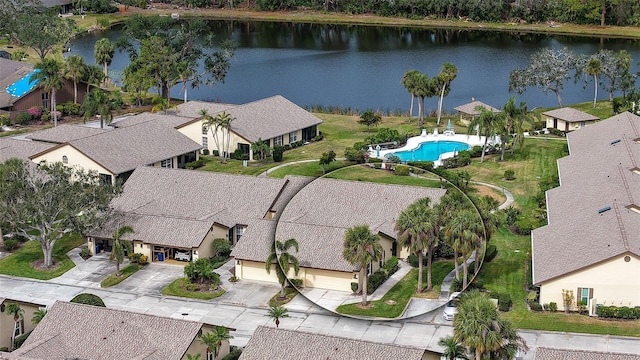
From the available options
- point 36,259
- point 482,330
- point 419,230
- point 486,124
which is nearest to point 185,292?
point 36,259

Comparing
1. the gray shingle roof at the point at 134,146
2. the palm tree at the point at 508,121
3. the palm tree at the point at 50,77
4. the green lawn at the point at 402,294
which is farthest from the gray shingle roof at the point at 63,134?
the green lawn at the point at 402,294

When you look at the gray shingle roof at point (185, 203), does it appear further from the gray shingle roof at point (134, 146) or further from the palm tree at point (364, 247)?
the palm tree at point (364, 247)

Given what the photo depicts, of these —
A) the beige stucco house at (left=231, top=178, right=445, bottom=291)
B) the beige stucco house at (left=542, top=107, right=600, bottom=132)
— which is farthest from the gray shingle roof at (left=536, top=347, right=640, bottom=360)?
the beige stucco house at (left=542, top=107, right=600, bottom=132)

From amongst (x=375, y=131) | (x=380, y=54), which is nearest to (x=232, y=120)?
(x=375, y=131)

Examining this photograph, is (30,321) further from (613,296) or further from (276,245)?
(613,296)

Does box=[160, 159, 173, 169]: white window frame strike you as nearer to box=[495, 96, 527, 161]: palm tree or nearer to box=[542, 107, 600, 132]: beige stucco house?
box=[495, 96, 527, 161]: palm tree

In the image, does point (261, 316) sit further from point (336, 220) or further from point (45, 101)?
point (45, 101)

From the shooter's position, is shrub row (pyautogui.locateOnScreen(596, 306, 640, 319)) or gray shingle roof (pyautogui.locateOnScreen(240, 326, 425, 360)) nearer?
gray shingle roof (pyautogui.locateOnScreen(240, 326, 425, 360))
